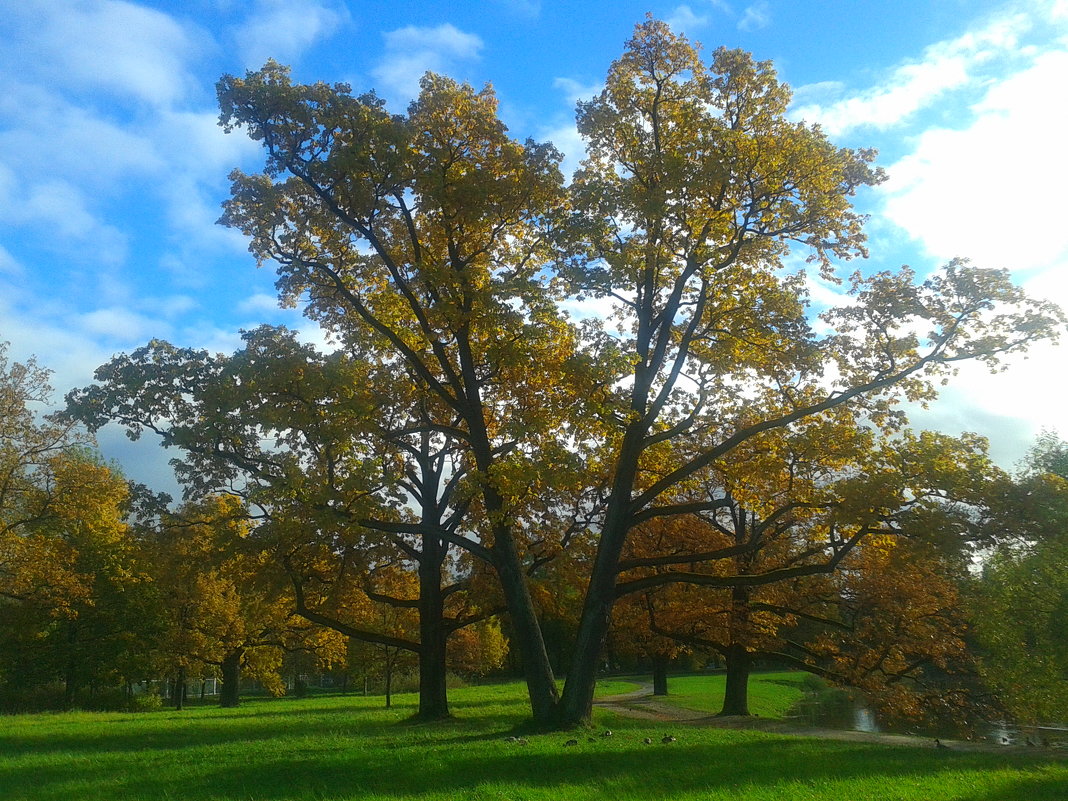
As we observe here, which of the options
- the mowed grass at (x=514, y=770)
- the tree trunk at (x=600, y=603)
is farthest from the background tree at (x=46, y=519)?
the tree trunk at (x=600, y=603)

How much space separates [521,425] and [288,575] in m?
8.46

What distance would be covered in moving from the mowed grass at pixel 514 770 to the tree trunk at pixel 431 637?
207 inches

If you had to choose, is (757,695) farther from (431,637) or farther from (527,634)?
(527,634)

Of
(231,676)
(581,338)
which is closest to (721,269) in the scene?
(581,338)

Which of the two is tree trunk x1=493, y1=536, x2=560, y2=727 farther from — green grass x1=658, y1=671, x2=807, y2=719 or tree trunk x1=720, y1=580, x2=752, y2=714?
green grass x1=658, y1=671, x2=807, y2=719

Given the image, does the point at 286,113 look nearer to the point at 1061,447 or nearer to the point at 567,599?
the point at 567,599

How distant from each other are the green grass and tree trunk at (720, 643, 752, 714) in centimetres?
98

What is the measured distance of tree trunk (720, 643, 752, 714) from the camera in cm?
2458

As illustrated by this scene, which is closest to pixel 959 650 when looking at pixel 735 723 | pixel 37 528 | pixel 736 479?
pixel 735 723

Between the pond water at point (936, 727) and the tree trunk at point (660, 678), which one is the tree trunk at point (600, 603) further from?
the tree trunk at point (660, 678)

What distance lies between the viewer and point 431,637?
851 inches

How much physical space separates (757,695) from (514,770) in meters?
35.2

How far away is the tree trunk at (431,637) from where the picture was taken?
21094 mm

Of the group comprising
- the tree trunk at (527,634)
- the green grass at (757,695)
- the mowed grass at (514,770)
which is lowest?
the green grass at (757,695)
